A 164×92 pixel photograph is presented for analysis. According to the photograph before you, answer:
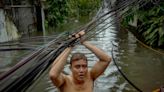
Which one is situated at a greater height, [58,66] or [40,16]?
[58,66]

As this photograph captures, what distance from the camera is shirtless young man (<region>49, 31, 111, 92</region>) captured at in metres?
3.90

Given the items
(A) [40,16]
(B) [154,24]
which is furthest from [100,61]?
(A) [40,16]

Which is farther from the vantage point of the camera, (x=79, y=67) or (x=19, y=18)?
(x=19, y=18)

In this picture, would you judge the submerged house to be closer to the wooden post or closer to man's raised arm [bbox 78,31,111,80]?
the wooden post

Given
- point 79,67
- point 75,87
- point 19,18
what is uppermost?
point 79,67

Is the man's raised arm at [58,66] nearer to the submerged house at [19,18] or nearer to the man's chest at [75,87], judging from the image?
the man's chest at [75,87]

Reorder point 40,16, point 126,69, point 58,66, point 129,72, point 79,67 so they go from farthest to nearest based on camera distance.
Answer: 1. point 40,16
2. point 126,69
3. point 129,72
4. point 79,67
5. point 58,66

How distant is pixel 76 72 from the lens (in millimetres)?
4012

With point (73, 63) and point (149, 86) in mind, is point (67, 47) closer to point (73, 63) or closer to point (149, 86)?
point (73, 63)

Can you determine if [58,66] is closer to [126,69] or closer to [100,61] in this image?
[100,61]

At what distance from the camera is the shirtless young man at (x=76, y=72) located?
3.90 m

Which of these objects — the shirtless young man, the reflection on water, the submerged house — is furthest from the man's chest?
the submerged house

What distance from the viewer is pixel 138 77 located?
10891 mm

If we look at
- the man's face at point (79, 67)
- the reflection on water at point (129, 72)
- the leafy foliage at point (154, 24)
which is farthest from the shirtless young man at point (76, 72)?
the leafy foliage at point (154, 24)
